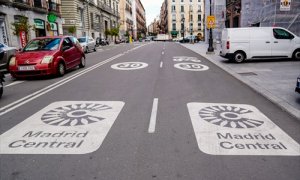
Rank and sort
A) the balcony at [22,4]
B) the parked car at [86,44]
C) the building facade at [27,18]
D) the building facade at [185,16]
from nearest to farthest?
the building facade at [27,18] → the balcony at [22,4] → the parked car at [86,44] → the building facade at [185,16]

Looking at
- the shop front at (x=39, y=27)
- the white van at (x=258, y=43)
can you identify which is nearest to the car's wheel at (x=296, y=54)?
the white van at (x=258, y=43)

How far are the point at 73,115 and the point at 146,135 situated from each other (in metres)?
1.88

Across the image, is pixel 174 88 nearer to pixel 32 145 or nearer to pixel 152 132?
pixel 152 132

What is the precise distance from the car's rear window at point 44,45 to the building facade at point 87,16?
26.8 meters

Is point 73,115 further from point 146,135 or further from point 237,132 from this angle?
point 237,132

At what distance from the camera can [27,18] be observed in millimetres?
23562

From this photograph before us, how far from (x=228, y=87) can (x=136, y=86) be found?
117 inches

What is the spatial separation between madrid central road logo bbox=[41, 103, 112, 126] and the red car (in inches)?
176

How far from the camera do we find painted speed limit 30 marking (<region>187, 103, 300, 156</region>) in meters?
3.77

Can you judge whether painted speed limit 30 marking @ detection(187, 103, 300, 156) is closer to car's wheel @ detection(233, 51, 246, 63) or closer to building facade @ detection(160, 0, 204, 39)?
car's wheel @ detection(233, 51, 246, 63)

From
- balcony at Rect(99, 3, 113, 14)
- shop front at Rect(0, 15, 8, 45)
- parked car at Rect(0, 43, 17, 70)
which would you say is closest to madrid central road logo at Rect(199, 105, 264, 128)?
parked car at Rect(0, 43, 17, 70)

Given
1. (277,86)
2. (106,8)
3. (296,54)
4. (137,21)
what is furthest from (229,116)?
(137,21)

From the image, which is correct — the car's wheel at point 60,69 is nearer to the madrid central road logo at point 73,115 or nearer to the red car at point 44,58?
the red car at point 44,58

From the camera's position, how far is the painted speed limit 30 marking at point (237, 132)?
12.4ft
